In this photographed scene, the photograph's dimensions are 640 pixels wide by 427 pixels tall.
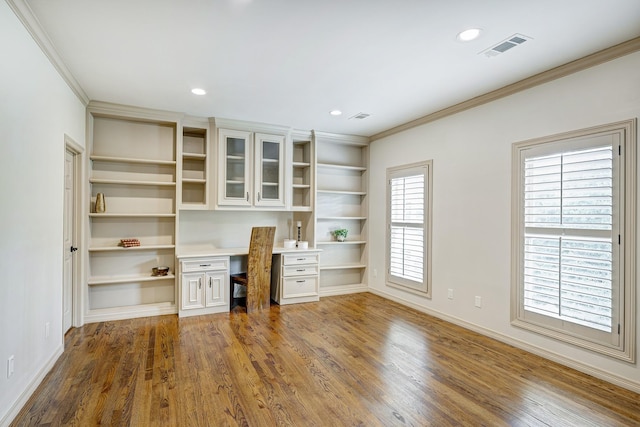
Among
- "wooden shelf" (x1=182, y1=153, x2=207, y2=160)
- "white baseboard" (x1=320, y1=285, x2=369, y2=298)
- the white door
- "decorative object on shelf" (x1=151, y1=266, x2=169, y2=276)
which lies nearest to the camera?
the white door

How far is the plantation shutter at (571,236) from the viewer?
9.03 feet

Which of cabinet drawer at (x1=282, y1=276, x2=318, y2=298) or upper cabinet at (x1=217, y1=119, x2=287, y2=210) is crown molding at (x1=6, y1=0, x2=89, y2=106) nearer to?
upper cabinet at (x1=217, y1=119, x2=287, y2=210)

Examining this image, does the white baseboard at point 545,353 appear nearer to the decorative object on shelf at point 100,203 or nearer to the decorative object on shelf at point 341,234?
the decorative object on shelf at point 341,234

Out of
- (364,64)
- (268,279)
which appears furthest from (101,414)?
(364,64)

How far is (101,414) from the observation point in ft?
7.36

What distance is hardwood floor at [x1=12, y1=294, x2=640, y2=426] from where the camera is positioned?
2.24 meters

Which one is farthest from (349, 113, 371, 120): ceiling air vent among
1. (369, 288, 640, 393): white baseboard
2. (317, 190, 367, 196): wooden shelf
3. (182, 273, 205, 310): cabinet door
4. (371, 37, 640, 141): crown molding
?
(182, 273, 205, 310): cabinet door

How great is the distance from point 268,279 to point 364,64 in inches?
122

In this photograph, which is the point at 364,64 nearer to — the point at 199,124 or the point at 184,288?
the point at 199,124

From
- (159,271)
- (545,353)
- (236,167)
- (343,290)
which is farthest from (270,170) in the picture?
(545,353)

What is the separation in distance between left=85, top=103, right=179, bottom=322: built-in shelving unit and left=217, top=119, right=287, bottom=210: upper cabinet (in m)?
0.66

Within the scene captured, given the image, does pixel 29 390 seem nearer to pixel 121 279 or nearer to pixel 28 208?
pixel 28 208

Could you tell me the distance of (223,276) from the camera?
15.1 feet

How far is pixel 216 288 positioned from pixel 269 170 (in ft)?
6.14
